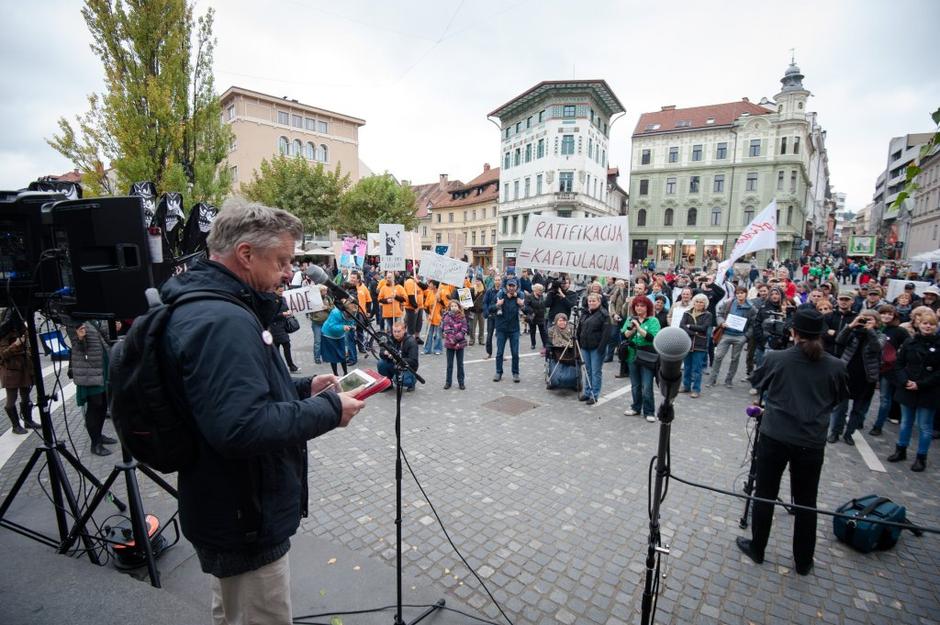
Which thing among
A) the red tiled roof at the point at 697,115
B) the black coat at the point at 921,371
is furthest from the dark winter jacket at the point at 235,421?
the red tiled roof at the point at 697,115

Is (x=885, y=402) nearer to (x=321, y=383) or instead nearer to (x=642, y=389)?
(x=642, y=389)

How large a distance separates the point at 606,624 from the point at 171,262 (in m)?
7.71

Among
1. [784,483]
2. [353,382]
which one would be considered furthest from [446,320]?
[353,382]

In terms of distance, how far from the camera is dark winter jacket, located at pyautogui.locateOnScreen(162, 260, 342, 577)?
1.57 meters

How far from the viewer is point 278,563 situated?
1.98m

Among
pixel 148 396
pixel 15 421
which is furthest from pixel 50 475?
pixel 15 421

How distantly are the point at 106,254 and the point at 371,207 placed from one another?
37446 mm

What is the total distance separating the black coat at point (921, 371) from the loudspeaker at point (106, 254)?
8.45 m

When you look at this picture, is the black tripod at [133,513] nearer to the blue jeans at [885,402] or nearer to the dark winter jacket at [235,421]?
the dark winter jacket at [235,421]

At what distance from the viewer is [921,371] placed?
5.55 metres

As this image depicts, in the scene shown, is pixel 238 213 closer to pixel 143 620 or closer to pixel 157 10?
pixel 143 620

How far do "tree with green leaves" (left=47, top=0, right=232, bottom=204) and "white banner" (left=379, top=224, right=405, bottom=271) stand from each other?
6.37 meters

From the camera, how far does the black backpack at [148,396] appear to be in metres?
1.58

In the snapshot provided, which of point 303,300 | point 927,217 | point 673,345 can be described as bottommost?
point 303,300
